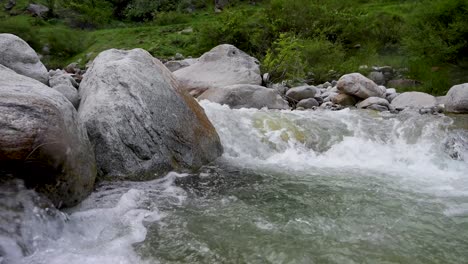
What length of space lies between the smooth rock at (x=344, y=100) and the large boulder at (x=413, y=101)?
1292 mm

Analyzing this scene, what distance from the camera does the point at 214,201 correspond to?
605cm

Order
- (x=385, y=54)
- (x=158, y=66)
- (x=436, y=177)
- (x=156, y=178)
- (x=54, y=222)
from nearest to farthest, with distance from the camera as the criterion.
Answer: (x=54, y=222), (x=156, y=178), (x=436, y=177), (x=158, y=66), (x=385, y=54)

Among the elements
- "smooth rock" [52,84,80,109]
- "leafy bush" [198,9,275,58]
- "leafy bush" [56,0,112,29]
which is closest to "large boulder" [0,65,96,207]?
"smooth rock" [52,84,80,109]

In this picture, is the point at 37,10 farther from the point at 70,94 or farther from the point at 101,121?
the point at 101,121

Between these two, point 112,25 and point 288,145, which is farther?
point 112,25

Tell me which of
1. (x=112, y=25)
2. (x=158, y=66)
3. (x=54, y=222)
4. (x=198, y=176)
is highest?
(x=158, y=66)

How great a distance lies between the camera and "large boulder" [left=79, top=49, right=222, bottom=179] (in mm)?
6820

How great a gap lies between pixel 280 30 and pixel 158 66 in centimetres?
1455

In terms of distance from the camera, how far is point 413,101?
13.7m

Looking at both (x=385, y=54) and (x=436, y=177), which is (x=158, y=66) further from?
(x=385, y=54)

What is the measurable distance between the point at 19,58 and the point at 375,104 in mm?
10132

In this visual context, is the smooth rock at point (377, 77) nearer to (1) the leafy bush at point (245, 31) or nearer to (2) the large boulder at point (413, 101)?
(2) the large boulder at point (413, 101)

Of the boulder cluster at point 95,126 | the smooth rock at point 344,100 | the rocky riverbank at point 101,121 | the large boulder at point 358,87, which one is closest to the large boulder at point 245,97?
the rocky riverbank at point 101,121

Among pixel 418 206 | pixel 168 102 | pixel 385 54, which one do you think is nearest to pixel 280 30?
pixel 385 54
